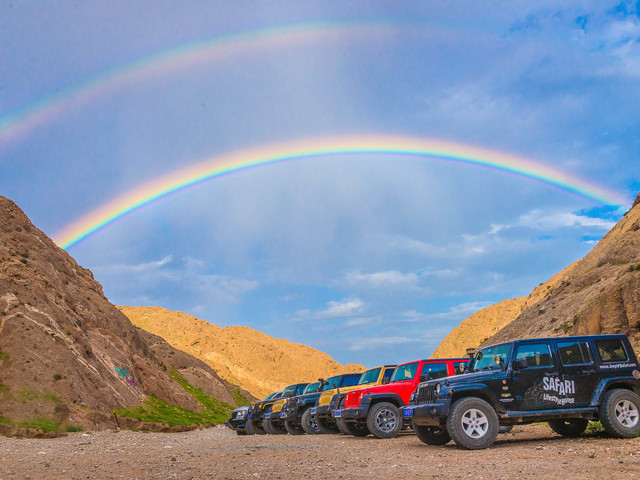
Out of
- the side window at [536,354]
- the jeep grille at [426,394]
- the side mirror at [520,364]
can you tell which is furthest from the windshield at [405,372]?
the side mirror at [520,364]

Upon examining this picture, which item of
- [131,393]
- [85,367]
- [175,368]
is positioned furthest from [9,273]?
[175,368]

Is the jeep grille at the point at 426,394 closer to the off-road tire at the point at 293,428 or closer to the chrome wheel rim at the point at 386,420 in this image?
the chrome wheel rim at the point at 386,420

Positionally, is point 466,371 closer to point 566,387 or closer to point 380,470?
point 566,387

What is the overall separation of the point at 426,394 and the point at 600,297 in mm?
19806

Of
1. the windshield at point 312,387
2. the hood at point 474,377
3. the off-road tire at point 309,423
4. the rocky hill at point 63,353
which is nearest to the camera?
the hood at point 474,377

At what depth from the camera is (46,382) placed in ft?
74.1

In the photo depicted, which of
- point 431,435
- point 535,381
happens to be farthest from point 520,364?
point 431,435

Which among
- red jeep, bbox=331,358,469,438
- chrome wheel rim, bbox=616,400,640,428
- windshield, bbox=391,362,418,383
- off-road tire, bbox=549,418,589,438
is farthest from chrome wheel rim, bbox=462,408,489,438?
windshield, bbox=391,362,418,383

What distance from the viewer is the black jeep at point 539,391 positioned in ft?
34.9

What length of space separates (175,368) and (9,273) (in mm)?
29623

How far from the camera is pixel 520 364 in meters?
10.7

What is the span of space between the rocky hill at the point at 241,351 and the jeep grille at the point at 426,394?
3227 inches

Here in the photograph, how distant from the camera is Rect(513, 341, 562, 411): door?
10805 mm

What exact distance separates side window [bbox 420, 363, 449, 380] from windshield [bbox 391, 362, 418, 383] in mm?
286
